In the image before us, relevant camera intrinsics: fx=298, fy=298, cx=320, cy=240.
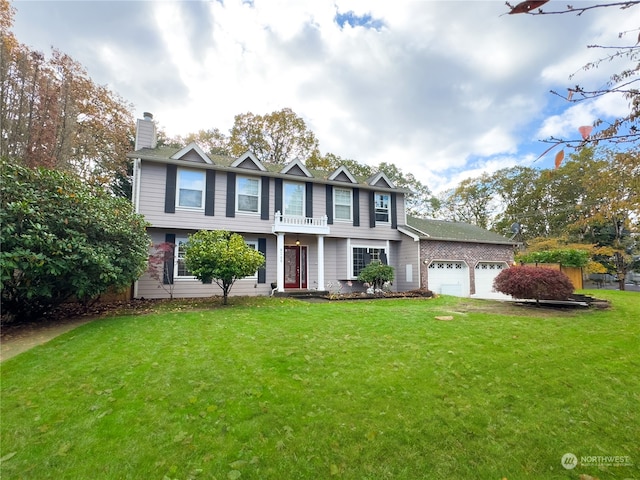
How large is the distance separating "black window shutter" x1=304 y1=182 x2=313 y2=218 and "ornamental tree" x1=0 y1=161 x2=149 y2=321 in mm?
7720

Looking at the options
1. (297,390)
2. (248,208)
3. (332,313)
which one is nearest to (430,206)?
(248,208)

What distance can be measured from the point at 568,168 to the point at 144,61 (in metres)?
32.4

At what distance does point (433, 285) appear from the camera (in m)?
15.3

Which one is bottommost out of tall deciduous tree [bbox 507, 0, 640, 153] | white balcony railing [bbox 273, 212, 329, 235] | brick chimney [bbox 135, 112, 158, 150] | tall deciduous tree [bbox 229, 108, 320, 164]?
tall deciduous tree [bbox 507, 0, 640, 153]

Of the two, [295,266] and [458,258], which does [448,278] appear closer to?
[458,258]

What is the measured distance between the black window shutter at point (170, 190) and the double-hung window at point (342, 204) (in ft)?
24.4

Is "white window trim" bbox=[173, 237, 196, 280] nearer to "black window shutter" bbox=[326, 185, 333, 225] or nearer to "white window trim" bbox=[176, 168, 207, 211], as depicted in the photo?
"white window trim" bbox=[176, 168, 207, 211]

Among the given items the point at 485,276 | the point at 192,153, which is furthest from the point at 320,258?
the point at 485,276

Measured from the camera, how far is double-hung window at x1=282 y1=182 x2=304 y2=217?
47.5ft

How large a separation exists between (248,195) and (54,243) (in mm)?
8014

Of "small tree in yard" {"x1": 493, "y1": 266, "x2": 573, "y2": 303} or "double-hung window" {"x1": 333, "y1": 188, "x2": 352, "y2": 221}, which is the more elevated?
"double-hung window" {"x1": 333, "y1": 188, "x2": 352, "y2": 221}

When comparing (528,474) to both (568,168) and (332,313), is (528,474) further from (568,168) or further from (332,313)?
(568,168)

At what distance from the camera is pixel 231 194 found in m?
13.4

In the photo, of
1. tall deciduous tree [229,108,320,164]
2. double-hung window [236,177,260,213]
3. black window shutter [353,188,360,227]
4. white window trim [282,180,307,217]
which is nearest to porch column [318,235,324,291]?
white window trim [282,180,307,217]
